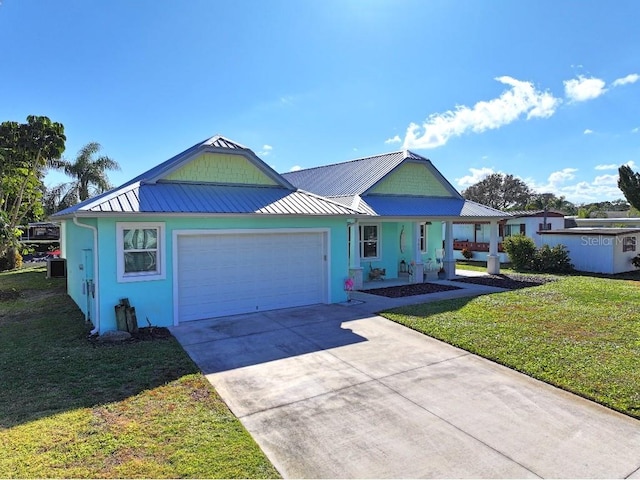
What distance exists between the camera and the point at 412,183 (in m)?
17.3

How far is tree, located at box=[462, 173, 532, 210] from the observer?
2547 inches

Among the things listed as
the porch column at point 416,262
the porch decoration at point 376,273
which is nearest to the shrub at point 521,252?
the porch column at point 416,262

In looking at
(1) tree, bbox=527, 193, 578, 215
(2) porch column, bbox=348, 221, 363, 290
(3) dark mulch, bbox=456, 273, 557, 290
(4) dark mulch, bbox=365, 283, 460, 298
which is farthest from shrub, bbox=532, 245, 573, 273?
(1) tree, bbox=527, 193, 578, 215

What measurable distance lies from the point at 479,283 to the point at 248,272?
391 inches

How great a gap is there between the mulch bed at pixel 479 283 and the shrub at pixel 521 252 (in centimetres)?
234

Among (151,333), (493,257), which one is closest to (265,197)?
(151,333)

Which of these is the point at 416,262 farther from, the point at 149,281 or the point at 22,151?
the point at 22,151

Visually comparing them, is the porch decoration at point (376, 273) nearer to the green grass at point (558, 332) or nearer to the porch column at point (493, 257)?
the green grass at point (558, 332)

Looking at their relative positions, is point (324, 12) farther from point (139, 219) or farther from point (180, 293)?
point (180, 293)

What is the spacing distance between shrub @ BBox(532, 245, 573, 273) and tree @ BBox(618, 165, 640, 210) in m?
17.6

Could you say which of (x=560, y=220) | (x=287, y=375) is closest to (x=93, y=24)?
(x=287, y=375)

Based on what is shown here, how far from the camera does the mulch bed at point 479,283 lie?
14023mm

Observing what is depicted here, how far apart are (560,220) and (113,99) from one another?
29.4 metres

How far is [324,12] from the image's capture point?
1118 centimetres
